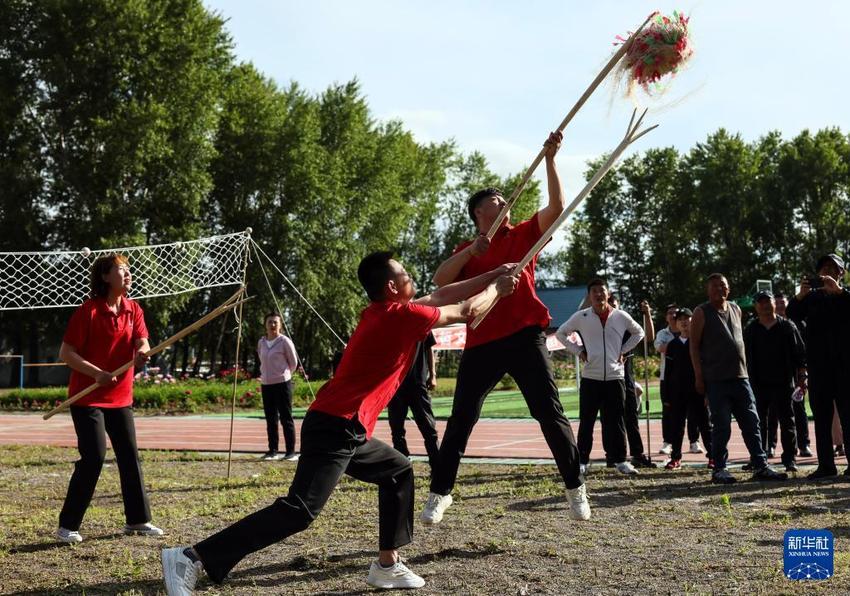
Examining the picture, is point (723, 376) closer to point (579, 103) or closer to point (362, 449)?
point (579, 103)

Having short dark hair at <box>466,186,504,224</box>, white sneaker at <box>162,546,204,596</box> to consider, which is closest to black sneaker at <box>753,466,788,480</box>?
short dark hair at <box>466,186,504,224</box>

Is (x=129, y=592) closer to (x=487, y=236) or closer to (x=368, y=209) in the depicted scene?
(x=487, y=236)

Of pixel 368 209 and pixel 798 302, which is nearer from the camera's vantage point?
pixel 798 302

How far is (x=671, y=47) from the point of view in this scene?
5.82 metres

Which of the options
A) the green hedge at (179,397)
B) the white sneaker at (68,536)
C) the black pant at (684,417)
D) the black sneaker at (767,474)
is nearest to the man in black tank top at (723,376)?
the black sneaker at (767,474)

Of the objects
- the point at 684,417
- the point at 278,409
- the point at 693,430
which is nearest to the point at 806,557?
the point at 684,417

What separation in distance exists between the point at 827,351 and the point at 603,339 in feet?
7.39

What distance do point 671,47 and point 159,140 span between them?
32.6 meters

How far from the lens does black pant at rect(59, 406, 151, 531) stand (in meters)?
6.93

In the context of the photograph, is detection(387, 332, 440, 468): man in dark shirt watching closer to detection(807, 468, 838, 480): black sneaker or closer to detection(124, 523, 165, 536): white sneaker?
detection(807, 468, 838, 480): black sneaker

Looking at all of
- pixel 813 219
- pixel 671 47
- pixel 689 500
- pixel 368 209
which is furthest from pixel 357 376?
pixel 813 219

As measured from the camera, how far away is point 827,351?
379 inches

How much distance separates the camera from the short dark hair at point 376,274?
16.5ft

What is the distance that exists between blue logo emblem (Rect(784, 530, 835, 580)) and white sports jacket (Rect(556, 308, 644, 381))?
5.55 metres
